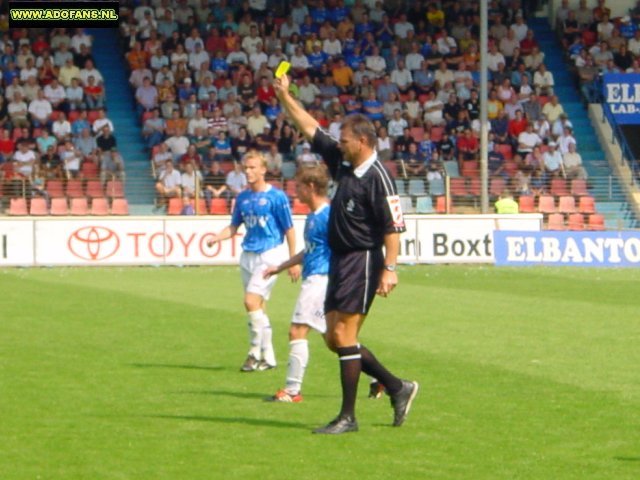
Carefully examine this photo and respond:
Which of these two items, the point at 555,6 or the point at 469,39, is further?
the point at 555,6

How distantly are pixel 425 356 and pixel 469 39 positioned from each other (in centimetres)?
2613

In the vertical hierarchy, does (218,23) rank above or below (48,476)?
above

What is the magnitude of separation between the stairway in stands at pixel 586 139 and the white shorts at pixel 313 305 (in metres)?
22.9

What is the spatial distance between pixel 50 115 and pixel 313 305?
2345 cm

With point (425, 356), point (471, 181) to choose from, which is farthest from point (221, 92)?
point (425, 356)

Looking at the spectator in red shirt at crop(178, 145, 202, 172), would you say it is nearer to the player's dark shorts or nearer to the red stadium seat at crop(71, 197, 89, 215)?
the red stadium seat at crop(71, 197, 89, 215)

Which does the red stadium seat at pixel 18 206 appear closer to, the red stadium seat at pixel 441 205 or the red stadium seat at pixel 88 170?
the red stadium seat at pixel 88 170

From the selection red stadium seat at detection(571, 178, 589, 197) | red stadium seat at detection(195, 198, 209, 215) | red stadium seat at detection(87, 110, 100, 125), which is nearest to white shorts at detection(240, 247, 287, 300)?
red stadium seat at detection(195, 198, 209, 215)

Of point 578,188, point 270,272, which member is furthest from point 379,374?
point 578,188

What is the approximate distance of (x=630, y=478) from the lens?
8062 millimetres

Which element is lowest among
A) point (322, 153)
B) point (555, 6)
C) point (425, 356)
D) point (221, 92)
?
point (425, 356)

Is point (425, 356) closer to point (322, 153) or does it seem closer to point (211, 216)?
point (322, 153)

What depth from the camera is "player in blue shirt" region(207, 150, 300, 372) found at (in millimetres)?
13180

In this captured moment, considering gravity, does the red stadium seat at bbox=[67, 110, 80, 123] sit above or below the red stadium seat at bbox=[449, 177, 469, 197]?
above
